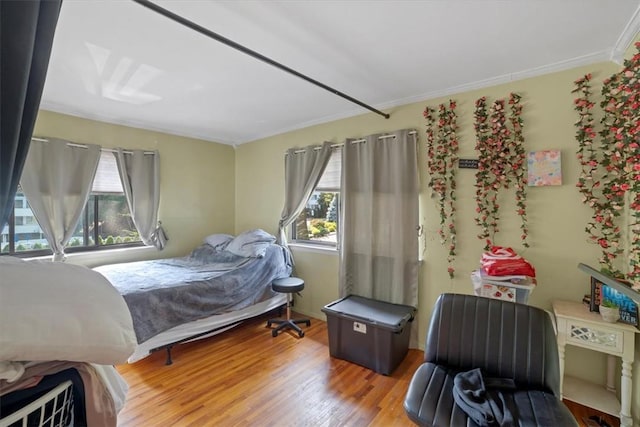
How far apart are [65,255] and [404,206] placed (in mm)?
3796

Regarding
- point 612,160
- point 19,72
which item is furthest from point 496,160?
point 19,72

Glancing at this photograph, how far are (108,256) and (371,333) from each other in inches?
130

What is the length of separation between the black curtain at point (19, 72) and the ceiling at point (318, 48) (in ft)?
3.66

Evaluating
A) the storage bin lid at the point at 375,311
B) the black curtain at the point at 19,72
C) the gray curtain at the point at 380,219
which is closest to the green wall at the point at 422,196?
the gray curtain at the point at 380,219

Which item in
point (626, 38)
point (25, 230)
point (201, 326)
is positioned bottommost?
point (201, 326)

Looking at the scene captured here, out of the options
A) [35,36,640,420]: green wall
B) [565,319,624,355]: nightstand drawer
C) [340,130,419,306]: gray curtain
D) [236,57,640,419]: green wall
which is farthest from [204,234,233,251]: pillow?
[565,319,624,355]: nightstand drawer

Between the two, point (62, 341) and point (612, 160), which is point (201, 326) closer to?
point (62, 341)

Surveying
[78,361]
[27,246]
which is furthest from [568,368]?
[27,246]

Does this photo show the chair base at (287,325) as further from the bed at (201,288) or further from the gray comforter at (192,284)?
the gray comforter at (192,284)

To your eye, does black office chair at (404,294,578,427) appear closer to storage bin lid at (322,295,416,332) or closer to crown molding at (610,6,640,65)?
storage bin lid at (322,295,416,332)

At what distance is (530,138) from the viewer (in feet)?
7.64

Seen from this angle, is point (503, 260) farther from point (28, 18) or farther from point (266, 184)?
point (266, 184)

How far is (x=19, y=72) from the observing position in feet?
2.15

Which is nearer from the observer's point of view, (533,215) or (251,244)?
(533,215)
